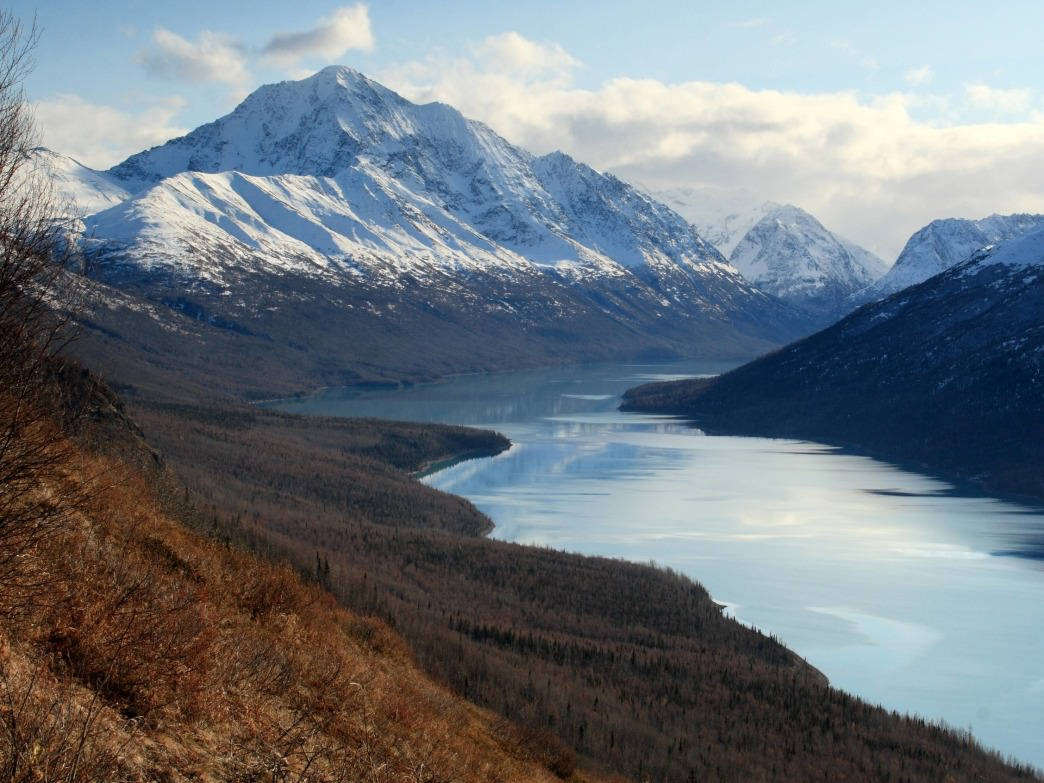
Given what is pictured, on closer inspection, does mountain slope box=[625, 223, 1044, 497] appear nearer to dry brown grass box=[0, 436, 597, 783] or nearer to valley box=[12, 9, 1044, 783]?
valley box=[12, 9, 1044, 783]

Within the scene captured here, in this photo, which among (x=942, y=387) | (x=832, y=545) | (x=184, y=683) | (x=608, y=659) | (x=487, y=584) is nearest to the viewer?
Answer: (x=184, y=683)

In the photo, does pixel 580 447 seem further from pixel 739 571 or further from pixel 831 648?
pixel 831 648

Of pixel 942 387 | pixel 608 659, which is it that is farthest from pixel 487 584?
pixel 942 387

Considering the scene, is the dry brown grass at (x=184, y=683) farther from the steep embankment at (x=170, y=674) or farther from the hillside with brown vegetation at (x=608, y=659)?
the hillside with brown vegetation at (x=608, y=659)

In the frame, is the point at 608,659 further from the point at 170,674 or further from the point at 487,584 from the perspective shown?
the point at 170,674

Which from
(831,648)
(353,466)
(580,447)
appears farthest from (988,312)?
(831,648)

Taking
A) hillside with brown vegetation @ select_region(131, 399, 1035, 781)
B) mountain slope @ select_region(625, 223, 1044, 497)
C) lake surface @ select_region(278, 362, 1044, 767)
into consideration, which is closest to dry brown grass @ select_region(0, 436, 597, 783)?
hillside with brown vegetation @ select_region(131, 399, 1035, 781)
